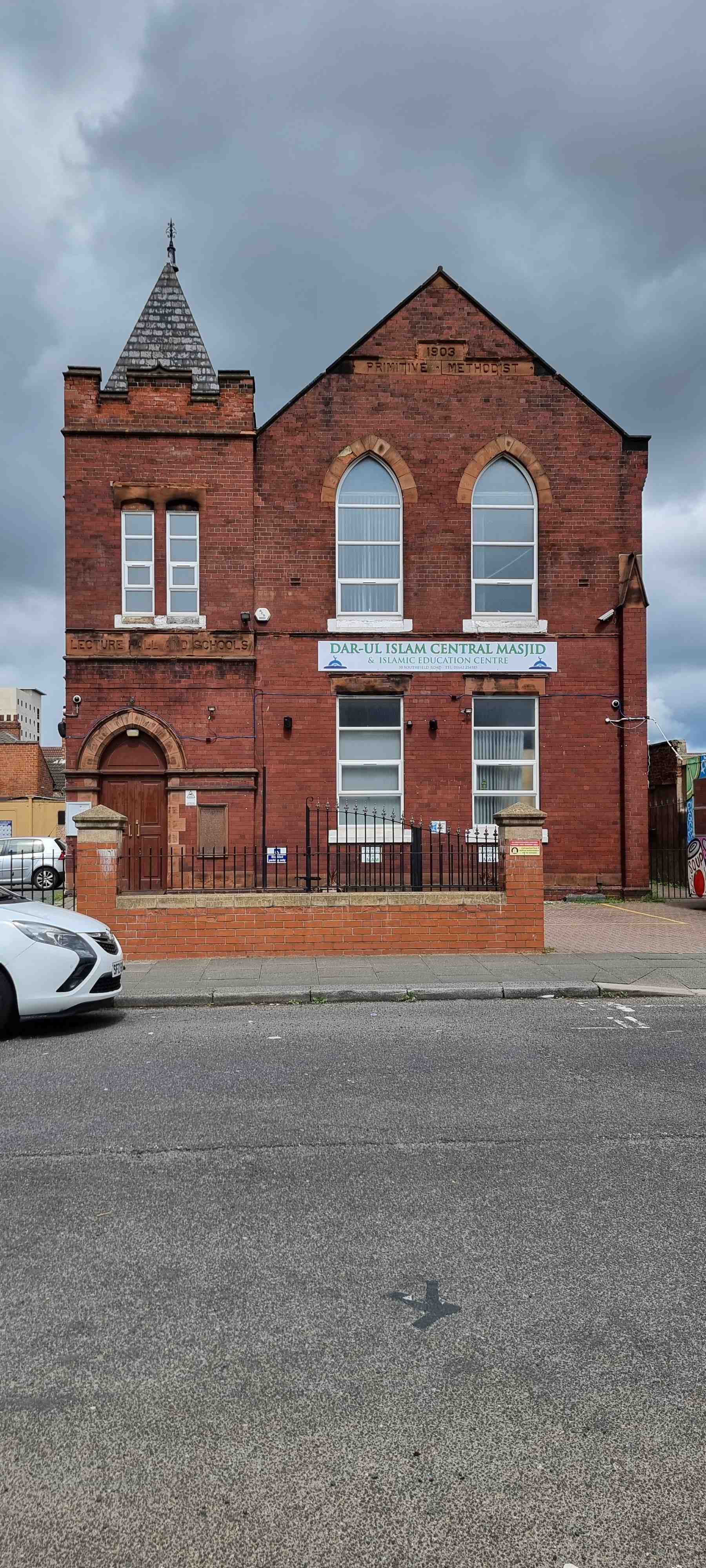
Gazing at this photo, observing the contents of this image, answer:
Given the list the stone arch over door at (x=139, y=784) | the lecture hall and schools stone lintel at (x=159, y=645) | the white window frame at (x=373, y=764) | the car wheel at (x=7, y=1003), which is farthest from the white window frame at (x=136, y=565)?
the car wheel at (x=7, y=1003)

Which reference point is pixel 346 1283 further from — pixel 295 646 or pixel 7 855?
pixel 7 855

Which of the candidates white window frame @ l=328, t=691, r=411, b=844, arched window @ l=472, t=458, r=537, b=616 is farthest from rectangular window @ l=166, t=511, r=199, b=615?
arched window @ l=472, t=458, r=537, b=616

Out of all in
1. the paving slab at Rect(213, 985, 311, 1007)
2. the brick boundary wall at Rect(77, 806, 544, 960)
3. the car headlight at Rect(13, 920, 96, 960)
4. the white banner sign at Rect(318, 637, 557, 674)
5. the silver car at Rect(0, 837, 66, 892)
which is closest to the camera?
the car headlight at Rect(13, 920, 96, 960)

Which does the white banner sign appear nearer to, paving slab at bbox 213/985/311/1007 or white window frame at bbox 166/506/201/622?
white window frame at bbox 166/506/201/622

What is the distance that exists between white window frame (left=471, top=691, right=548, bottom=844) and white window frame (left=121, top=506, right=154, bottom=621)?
19.9ft

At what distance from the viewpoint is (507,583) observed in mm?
19000

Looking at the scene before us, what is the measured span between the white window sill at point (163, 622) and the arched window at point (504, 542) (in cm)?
500

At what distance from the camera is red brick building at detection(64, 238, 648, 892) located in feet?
59.8

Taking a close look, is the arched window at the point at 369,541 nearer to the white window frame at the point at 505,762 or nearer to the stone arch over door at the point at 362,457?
the stone arch over door at the point at 362,457

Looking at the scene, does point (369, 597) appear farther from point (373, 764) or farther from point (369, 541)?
point (373, 764)

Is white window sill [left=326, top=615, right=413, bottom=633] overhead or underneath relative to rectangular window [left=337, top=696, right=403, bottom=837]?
overhead

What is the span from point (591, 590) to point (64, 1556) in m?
18.1

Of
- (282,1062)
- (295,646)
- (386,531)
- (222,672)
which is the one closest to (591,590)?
(386,531)

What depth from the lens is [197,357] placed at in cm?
2011
